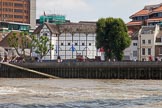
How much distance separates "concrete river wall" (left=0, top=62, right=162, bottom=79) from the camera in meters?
78.4

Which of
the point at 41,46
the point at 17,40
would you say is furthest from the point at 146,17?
the point at 17,40

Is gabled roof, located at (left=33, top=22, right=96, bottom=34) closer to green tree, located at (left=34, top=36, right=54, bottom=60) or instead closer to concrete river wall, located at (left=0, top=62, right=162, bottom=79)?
green tree, located at (left=34, top=36, right=54, bottom=60)

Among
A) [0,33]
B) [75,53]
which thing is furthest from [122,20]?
[0,33]

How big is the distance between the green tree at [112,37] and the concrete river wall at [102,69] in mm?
24611

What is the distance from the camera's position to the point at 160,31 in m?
122

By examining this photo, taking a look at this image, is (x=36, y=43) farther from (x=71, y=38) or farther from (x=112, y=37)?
(x=112, y=37)

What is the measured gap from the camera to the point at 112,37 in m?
107

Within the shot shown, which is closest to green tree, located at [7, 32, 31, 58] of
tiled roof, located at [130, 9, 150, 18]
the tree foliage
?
the tree foliage

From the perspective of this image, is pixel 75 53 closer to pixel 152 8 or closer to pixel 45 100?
pixel 152 8

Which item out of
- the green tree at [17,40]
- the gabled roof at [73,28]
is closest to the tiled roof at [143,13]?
the gabled roof at [73,28]

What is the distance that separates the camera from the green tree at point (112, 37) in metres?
106

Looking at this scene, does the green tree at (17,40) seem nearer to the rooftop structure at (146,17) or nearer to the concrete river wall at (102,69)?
the rooftop structure at (146,17)

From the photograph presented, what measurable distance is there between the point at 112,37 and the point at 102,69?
26399 millimetres

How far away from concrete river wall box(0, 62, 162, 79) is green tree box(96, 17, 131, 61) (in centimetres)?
2461
